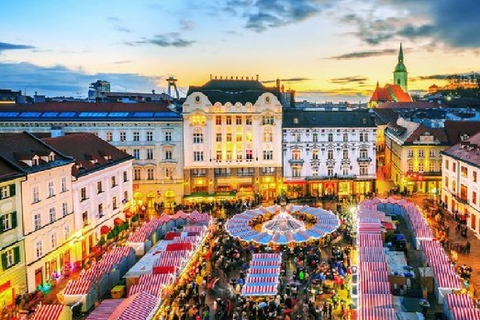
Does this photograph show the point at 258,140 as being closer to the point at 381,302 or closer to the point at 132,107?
the point at 132,107

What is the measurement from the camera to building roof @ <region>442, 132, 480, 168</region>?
49.0 metres

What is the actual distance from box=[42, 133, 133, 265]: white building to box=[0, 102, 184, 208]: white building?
867 cm

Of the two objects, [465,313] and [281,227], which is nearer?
[465,313]

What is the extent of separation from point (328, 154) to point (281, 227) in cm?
2546

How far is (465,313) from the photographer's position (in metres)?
23.2

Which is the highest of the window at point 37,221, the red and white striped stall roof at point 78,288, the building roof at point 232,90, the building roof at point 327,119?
the building roof at point 232,90

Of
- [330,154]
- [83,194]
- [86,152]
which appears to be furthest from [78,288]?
[330,154]

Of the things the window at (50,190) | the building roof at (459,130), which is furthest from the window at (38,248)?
the building roof at (459,130)

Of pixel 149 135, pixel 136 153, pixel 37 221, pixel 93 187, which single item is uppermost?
pixel 149 135

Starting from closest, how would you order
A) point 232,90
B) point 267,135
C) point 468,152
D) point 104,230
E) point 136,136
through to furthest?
1. point 104,230
2. point 468,152
3. point 136,136
4. point 267,135
5. point 232,90

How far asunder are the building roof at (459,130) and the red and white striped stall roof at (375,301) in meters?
44.7

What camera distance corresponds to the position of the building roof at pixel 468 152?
49.0m

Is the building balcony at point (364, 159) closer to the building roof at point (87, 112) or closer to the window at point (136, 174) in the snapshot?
the building roof at point (87, 112)

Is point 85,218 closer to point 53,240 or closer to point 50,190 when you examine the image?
point 53,240
